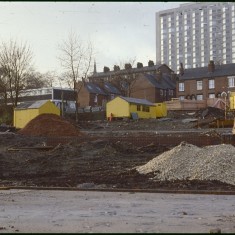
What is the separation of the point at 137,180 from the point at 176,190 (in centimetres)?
269

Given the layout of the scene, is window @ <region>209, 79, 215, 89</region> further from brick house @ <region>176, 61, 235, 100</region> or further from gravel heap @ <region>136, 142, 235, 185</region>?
gravel heap @ <region>136, 142, 235, 185</region>

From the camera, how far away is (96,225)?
705 cm

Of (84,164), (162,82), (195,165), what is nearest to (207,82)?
(162,82)

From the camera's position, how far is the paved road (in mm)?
6844

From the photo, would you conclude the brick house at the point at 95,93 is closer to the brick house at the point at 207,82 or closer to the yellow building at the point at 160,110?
the brick house at the point at 207,82

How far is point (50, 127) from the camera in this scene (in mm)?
35406

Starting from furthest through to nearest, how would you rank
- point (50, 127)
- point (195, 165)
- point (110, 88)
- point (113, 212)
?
point (110, 88) < point (50, 127) < point (195, 165) < point (113, 212)

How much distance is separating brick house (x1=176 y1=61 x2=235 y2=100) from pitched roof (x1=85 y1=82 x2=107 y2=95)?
15.7 meters

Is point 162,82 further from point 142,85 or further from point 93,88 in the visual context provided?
point 93,88

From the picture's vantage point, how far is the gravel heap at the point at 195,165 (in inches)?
553

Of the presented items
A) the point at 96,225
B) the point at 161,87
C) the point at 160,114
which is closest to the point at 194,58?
the point at 161,87

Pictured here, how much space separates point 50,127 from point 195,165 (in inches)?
860

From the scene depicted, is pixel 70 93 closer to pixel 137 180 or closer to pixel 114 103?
pixel 114 103

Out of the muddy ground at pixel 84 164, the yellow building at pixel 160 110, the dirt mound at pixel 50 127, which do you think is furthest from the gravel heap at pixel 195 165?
the yellow building at pixel 160 110
